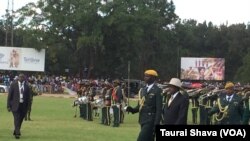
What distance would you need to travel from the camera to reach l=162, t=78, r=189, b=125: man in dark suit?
11546mm

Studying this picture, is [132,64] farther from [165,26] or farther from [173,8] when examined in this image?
[173,8]

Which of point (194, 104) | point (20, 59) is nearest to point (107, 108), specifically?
point (194, 104)

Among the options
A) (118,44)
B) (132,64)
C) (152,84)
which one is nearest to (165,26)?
(132,64)

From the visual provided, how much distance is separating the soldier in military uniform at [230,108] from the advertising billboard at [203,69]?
65959 mm

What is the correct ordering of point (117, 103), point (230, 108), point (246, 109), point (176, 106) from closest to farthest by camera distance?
point (176, 106), point (246, 109), point (230, 108), point (117, 103)

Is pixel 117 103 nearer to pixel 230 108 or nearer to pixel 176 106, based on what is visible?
pixel 230 108

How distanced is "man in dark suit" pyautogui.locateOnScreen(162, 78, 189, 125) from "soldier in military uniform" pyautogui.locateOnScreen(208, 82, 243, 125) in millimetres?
5215

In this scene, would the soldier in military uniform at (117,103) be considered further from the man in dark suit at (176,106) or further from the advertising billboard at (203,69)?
the advertising billboard at (203,69)

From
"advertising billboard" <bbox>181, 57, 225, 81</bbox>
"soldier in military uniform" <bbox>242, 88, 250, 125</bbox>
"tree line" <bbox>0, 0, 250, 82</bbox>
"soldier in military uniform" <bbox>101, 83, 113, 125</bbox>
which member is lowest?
"soldier in military uniform" <bbox>101, 83, 113, 125</bbox>

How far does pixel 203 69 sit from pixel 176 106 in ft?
239

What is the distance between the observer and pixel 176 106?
11.6 meters

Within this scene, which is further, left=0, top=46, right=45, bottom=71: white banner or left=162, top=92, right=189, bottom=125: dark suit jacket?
left=0, top=46, right=45, bottom=71: white banner

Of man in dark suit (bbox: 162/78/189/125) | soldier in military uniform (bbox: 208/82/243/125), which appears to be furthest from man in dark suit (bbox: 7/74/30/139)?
man in dark suit (bbox: 162/78/189/125)

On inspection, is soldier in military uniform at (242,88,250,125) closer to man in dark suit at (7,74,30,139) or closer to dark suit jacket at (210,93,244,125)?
dark suit jacket at (210,93,244,125)
